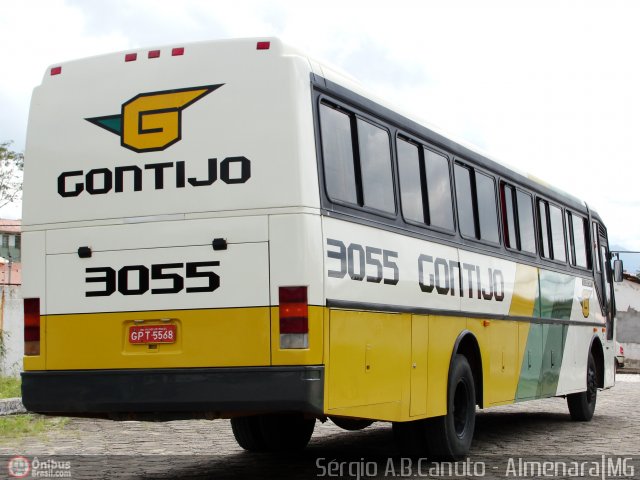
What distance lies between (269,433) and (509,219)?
12.5ft

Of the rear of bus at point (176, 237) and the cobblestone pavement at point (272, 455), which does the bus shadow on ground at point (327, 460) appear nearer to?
the cobblestone pavement at point (272, 455)

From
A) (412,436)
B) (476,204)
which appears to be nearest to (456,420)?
(412,436)

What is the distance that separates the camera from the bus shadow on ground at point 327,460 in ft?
30.0

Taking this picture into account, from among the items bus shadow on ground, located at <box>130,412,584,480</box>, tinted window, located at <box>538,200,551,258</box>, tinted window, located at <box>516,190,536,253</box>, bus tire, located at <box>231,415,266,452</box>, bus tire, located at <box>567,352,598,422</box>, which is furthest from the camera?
bus tire, located at <box>567,352,598,422</box>

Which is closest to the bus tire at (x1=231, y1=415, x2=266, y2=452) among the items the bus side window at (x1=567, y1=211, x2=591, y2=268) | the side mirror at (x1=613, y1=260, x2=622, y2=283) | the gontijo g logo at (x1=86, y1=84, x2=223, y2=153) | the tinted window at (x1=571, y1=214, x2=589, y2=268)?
the gontijo g logo at (x1=86, y1=84, x2=223, y2=153)

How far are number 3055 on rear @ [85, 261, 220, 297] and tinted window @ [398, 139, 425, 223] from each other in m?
2.22

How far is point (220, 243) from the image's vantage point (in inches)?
296

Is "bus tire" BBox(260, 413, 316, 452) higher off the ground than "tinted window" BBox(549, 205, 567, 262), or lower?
lower

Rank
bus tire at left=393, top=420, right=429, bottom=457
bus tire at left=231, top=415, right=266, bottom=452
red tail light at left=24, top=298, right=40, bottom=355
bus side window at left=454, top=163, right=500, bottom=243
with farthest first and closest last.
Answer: bus side window at left=454, top=163, right=500, bottom=243
bus tire at left=231, top=415, right=266, bottom=452
bus tire at left=393, top=420, right=429, bottom=457
red tail light at left=24, top=298, right=40, bottom=355

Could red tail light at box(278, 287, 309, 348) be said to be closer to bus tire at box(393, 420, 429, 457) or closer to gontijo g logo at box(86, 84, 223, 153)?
gontijo g logo at box(86, 84, 223, 153)

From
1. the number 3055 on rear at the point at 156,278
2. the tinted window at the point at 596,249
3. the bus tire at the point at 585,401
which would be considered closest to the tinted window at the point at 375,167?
the number 3055 on rear at the point at 156,278

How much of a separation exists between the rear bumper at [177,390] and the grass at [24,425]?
4270 mm

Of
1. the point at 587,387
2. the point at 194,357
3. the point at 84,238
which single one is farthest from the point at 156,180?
the point at 587,387

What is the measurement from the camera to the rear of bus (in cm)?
732
